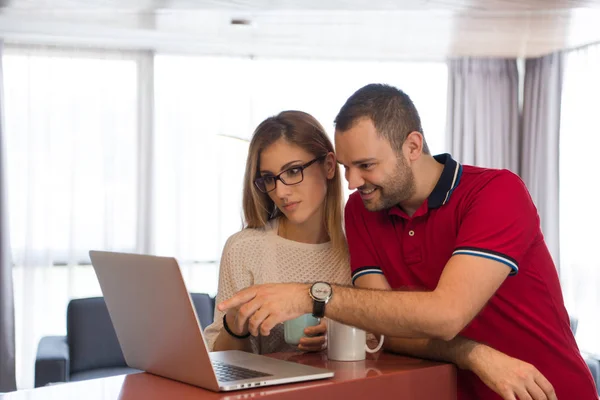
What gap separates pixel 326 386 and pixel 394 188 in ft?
2.13

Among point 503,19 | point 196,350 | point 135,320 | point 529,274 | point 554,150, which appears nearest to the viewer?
point 196,350

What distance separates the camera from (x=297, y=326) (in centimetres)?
194

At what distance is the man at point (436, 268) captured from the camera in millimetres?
1746

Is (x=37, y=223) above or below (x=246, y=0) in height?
below

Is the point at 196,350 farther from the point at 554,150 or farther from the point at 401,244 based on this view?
the point at 554,150

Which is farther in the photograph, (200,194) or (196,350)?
(200,194)

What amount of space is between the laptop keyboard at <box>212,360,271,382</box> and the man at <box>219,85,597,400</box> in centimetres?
9

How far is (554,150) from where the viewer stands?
20.1ft

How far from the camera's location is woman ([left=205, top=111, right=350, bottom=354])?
2303 mm

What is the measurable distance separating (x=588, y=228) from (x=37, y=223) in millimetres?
4056

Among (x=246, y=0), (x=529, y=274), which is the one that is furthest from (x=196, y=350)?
(x=246, y=0)

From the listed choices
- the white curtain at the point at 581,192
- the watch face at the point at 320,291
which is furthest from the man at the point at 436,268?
the white curtain at the point at 581,192

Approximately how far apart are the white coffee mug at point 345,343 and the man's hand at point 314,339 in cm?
9

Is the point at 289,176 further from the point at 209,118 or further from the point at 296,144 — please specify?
the point at 209,118
